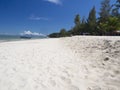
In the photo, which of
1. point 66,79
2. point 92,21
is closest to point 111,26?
point 92,21

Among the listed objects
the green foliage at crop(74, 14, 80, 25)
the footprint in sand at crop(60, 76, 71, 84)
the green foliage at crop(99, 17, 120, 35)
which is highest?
the green foliage at crop(74, 14, 80, 25)

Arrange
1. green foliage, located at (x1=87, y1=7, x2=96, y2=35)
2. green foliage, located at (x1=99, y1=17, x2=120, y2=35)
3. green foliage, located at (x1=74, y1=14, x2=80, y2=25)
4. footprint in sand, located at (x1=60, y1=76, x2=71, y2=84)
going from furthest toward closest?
green foliage, located at (x1=74, y1=14, x2=80, y2=25) → green foliage, located at (x1=87, y1=7, x2=96, y2=35) → green foliage, located at (x1=99, y1=17, x2=120, y2=35) → footprint in sand, located at (x1=60, y1=76, x2=71, y2=84)

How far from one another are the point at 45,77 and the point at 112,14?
150 ft

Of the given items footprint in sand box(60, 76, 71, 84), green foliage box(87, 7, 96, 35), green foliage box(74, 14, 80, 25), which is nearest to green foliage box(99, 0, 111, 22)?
green foliage box(87, 7, 96, 35)

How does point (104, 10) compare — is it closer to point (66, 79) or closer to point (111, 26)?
point (111, 26)

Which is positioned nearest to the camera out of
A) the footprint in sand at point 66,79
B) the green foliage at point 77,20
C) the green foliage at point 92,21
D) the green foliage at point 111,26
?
the footprint in sand at point 66,79

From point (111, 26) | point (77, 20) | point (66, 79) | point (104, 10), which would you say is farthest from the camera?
point (77, 20)

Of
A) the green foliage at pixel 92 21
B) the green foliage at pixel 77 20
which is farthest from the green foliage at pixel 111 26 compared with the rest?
the green foliage at pixel 77 20

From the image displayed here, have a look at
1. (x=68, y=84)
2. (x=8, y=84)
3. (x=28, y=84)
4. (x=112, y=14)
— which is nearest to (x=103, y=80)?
(x=68, y=84)

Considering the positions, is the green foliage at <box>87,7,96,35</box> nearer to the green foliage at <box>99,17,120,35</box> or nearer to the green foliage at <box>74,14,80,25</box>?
the green foliage at <box>74,14,80,25</box>

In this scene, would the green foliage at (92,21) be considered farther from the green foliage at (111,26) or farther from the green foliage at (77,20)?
the green foliage at (111,26)

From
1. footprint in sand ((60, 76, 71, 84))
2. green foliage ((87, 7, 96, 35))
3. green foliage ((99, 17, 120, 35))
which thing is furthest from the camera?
green foliage ((87, 7, 96, 35))

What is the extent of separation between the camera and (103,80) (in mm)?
3160

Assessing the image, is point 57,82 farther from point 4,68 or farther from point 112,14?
point 112,14
